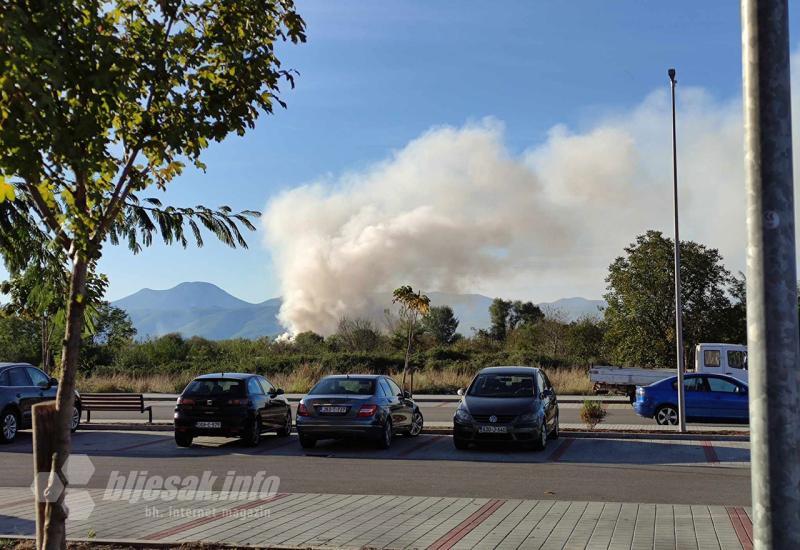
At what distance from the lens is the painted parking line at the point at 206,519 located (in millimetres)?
7847

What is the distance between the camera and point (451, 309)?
97.9m

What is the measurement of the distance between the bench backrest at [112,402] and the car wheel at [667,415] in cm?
1311

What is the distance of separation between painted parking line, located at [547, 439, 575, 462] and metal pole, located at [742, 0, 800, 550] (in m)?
10.9

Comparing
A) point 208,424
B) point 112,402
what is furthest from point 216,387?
point 112,402

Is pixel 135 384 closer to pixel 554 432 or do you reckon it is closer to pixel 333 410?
pixel 333 410

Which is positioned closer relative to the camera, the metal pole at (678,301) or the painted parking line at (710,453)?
the painted parking line at (710,453)

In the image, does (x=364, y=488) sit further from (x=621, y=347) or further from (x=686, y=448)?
(x=621, y=347)

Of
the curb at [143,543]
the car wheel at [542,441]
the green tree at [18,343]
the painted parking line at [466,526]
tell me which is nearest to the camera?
the curb at [143,543]

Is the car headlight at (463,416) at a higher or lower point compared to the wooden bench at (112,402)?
higher

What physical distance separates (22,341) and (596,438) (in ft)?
146

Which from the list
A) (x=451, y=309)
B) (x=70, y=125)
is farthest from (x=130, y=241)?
(x=451, y=309)

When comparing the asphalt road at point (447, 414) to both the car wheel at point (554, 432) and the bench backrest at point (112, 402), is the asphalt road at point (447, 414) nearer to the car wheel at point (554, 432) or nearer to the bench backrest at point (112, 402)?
the bench backrest at point (112, 402)

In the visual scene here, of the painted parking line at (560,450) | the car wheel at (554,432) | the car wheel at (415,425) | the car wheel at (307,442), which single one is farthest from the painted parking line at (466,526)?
the car wheel at (415,425)

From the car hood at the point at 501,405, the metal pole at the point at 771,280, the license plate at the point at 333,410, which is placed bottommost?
the license plate at the point at 333,410
